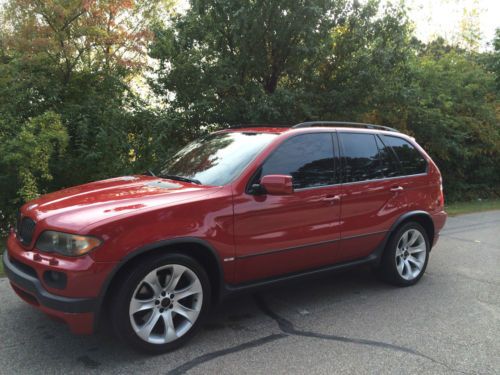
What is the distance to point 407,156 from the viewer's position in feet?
17.5

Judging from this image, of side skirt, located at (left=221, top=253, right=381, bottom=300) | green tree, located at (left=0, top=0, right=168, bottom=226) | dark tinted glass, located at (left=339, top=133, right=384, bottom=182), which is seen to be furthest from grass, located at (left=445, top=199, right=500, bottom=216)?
green tree, located at (left=0, top=0, right=168, bottom=226)

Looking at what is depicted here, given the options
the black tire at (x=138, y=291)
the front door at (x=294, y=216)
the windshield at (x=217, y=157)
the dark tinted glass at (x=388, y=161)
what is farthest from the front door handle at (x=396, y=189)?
the black tire at (x=138, y=291)

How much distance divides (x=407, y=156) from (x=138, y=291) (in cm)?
350

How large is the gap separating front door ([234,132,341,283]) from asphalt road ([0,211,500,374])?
1.66ft

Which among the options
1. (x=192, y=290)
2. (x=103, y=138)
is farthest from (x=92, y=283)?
(x=103, y=138)

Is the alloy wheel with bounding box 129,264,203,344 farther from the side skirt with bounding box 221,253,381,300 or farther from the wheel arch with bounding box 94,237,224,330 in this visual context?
the side skirt with bounding box 221,253,381,300

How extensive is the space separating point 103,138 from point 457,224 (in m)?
7.27

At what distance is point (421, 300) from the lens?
15.6 ft

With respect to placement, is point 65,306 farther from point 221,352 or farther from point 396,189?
point 396,189

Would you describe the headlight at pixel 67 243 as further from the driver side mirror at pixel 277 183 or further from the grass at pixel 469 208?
the grass at pixel 469 208

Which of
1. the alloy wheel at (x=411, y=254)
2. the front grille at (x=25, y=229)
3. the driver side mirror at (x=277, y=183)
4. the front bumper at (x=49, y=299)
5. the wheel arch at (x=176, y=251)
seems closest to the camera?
the front bumper at (x=49, y=299)

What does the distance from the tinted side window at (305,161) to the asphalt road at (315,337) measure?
1.27 metres

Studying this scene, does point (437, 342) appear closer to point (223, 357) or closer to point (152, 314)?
point (223, 357)

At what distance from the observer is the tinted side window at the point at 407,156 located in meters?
5.21
